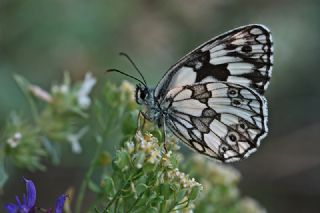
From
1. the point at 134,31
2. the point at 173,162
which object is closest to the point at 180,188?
the point at 173,162

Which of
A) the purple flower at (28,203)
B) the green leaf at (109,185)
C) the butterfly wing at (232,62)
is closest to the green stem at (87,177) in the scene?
the green leaf at (109,185)

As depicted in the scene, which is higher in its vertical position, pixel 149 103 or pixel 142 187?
pixel 149 103

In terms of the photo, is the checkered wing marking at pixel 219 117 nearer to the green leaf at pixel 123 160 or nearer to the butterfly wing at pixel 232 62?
the butterfly wing at pixel 232 62

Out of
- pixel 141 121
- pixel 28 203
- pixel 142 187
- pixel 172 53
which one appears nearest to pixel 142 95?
pixel 141 121

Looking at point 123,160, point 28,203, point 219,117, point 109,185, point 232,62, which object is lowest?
point 28,203

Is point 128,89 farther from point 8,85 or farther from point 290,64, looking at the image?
point 290,64

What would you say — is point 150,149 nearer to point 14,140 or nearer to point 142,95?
point 142,95
